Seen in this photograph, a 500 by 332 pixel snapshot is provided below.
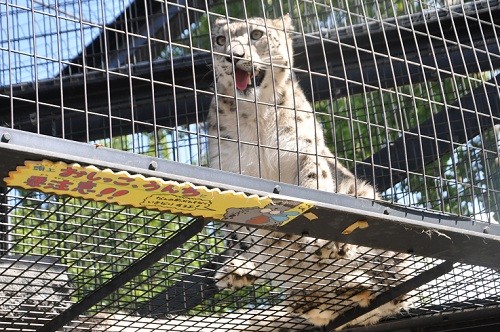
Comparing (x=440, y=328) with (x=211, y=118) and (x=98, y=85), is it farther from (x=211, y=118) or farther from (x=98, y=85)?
(x=98, y=85)

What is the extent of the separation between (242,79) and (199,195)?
2.09 m

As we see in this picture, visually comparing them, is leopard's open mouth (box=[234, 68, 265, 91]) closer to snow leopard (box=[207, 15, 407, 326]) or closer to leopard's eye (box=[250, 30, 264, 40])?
snow leopard (box=[207, 15, 407, 326])

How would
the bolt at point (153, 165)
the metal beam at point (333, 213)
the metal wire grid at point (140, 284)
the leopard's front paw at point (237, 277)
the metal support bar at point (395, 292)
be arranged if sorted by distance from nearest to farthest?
the metal beam at point (333, 213) < the bolt at point (153, 165) < the metal wire grid at point (140, 284) < the metal support bar at point (395, 292) < the leopard's front paw at point (237, 277)

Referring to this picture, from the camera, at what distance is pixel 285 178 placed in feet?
21.7

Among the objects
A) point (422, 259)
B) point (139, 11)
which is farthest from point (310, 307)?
point (139, 11)

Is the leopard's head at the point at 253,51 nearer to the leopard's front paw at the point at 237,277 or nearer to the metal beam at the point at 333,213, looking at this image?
the leopard's front paw at the point at 237,277

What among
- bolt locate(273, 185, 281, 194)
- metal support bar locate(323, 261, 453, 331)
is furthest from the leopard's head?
bolt locate(273, 185, 281, 194)

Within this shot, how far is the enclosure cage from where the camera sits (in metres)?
4.27

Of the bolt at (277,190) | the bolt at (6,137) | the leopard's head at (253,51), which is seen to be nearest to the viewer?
the bolt at (6,137)

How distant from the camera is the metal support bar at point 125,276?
4.72m

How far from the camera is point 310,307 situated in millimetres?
5969

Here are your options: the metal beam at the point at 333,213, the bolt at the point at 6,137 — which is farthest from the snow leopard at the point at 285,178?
the bolt at the point at 6,137

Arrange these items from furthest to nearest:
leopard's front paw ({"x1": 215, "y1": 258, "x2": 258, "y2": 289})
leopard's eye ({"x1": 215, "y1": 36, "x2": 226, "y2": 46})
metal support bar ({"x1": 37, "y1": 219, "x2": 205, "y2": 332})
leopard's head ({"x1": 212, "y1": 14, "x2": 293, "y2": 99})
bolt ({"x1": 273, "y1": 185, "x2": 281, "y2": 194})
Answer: leopard's eye ({"x1": 215, "y1": 36, "x2": 226, "y2": 46})
leopard's head ({"x1": 212, "y1": 14, "x2": 293, "y2": 99})
leopard's front paw ({"x1": 215, "y1": 258, "x2": 258, "y2": 289})
metal support bar ({"x1": 37, "y1": 219, "x2": 205, "y2": 332})
bolt ({"x1": 273, "y1": 185, "x2": 281, "y2": 194})

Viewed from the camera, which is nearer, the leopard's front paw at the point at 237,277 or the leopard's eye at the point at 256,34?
the leopard's front paw at the point at 237,277
